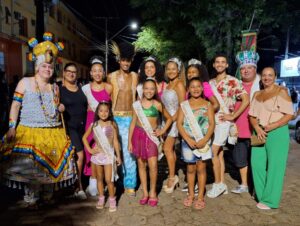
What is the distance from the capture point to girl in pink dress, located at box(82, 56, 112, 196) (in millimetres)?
4199

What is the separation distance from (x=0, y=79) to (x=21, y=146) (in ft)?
16.9

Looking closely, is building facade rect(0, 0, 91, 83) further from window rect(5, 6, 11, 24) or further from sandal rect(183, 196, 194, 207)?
sandal rect(183, 196, 194, 207)

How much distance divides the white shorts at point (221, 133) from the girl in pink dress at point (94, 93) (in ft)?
5.28

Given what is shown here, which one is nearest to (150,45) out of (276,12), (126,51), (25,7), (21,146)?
(276,12)

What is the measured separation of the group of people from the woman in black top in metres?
0.01

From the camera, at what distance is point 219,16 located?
35.6 feet

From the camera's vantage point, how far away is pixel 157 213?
3.70m

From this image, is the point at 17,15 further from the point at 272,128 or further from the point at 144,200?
the point at 272,128

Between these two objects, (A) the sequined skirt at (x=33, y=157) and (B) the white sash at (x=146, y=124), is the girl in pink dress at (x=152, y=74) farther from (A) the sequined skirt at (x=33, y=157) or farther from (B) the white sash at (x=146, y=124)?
(A) the sequined skirt at (x=33, y=157)

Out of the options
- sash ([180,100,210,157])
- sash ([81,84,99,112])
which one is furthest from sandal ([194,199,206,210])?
sash ([81,84,99,112])

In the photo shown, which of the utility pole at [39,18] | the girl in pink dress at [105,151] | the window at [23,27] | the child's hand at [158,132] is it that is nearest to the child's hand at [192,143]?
the child's hand at [158,132]

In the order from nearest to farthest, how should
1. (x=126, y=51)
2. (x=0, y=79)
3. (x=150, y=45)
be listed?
(x=126, y=51), (x=0, y=79), (x=150, y=45)

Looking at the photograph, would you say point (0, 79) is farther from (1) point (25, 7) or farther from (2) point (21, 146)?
(1) point (25, 7)

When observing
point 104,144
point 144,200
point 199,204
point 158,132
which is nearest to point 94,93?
point 104,144
